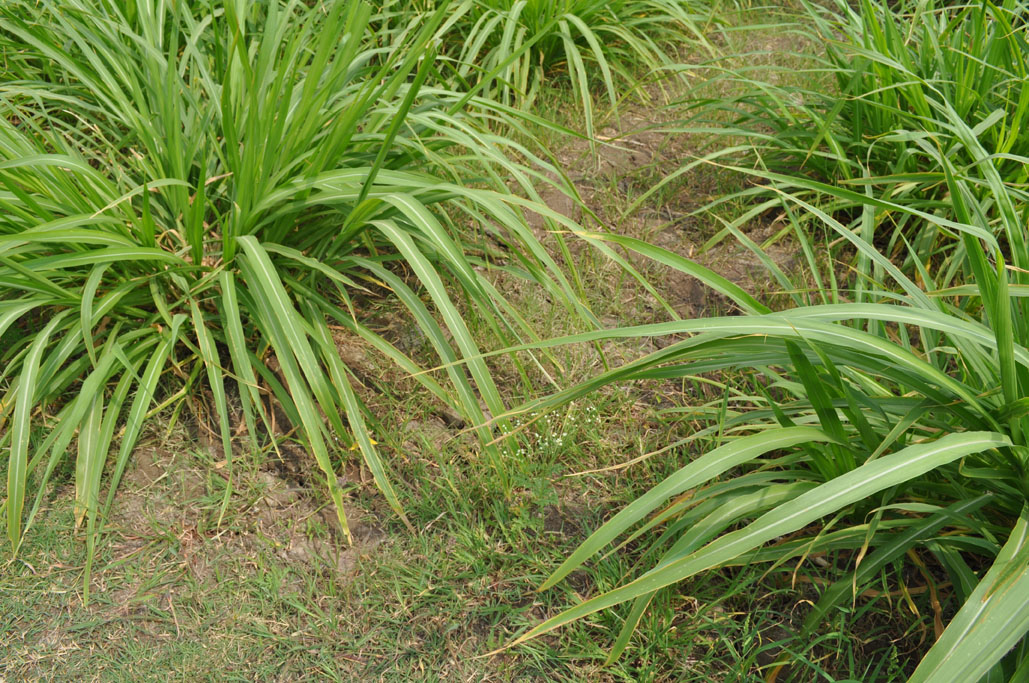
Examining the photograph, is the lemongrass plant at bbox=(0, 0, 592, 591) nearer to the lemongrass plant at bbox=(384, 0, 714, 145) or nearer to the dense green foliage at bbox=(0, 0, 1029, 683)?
the dense green foliage at bbox=(0, 0, 1029, 683)

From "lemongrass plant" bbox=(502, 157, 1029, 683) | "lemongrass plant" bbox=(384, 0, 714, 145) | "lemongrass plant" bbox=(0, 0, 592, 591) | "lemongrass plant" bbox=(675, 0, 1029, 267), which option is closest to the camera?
"lemongrass plant" bbox=(502, 157, 1029, 683)

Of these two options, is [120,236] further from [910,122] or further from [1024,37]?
[1024,37]

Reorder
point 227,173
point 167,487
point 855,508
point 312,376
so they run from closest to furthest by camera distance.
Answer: point 855,508 < point 312,376 < point 167,487 < point 227,173

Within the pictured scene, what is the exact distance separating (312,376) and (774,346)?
933 millimetres

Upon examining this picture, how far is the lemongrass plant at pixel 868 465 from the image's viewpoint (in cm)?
122

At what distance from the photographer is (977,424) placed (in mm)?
1460

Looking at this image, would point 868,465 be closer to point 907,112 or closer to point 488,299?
point 488,299

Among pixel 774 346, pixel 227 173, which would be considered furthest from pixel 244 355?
pixel 774 346

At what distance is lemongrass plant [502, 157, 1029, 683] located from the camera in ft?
4.02

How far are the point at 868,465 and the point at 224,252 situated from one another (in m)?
1.44

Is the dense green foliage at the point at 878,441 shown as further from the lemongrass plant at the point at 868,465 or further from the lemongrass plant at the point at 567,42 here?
the lemongrass plant at the point at 567,42

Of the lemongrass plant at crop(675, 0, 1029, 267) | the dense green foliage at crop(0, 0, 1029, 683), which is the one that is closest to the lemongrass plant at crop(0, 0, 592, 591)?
the dense green foliage at crop(0, 0, 1029, 683)

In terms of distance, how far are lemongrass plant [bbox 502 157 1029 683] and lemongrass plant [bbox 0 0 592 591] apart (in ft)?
1.54

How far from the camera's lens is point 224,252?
1.94m
